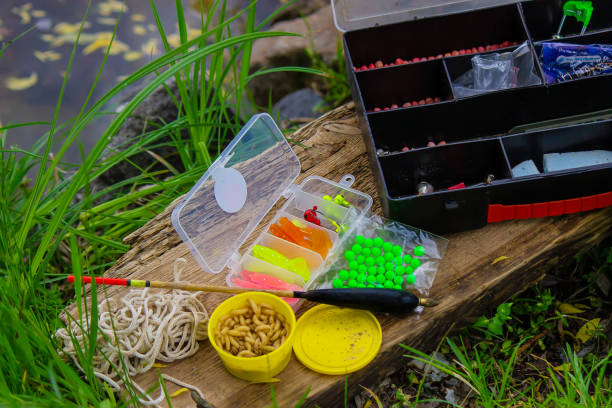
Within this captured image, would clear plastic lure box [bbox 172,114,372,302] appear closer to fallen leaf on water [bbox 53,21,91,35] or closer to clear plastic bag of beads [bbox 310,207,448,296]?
clear plastic bag of beads [bbox 310,207,448,296]

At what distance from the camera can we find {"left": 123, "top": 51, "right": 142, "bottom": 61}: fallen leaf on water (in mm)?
4703

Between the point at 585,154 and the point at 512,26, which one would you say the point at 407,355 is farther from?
the point at 512,26

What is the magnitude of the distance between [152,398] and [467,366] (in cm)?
111

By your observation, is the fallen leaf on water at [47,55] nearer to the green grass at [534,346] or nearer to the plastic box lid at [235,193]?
the plastic box lid at [235,193]

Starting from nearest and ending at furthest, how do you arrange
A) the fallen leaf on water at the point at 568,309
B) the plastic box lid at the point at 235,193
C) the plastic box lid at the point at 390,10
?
the plastic box lid at the point at 235,193
the fallen leaf on water at the point at 568,309
the plastic box lid at the point at 390,10

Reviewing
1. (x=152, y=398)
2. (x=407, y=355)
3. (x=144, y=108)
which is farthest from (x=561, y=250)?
(x=144, y=108)

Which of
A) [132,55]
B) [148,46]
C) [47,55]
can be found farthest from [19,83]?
[148,46]

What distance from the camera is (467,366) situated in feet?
7.13

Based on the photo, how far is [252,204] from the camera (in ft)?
7.82

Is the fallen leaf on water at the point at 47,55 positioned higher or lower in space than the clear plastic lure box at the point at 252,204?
higher

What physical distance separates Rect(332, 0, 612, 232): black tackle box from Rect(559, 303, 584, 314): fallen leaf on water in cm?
51

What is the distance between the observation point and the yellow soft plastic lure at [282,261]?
2.17 metres


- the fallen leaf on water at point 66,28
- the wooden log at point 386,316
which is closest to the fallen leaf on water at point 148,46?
the fallen leaf on water at point 66,28

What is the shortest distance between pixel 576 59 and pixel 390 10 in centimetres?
86
